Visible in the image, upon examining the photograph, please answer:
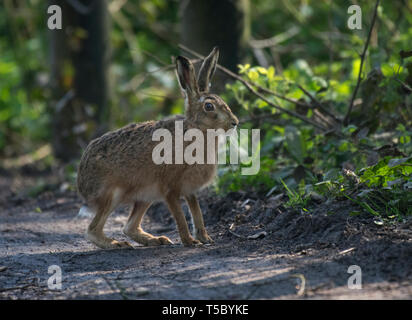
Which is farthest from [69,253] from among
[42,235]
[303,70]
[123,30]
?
[123,30]

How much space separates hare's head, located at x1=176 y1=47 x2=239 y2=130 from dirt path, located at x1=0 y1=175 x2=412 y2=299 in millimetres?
846

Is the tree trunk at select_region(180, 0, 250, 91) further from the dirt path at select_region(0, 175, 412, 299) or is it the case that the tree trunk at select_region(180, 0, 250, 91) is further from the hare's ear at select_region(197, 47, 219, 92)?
the dirt path at select_region(0, 175, 412, 299)

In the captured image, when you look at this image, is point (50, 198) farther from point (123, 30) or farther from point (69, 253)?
point (123, 30)

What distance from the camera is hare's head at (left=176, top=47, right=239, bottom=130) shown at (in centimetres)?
482

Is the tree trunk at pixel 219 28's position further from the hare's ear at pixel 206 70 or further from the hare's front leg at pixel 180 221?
the hare's front leg at pixel 180 221

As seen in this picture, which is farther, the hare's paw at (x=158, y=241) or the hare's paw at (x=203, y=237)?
the hare's paw at (x=158, y=241)

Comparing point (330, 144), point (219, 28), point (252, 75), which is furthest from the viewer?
point (219, 28)

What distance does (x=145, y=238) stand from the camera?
16.5 feet

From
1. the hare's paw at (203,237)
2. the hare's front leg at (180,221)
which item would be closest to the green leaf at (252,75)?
the hare's front leg at (180,221)

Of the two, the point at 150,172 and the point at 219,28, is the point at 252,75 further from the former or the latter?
the point at 219,28

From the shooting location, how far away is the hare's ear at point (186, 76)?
189 inches

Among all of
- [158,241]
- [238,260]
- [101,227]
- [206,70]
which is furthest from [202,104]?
[238,260]

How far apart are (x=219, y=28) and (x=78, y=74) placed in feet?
10.0

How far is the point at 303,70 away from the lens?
6.91m
